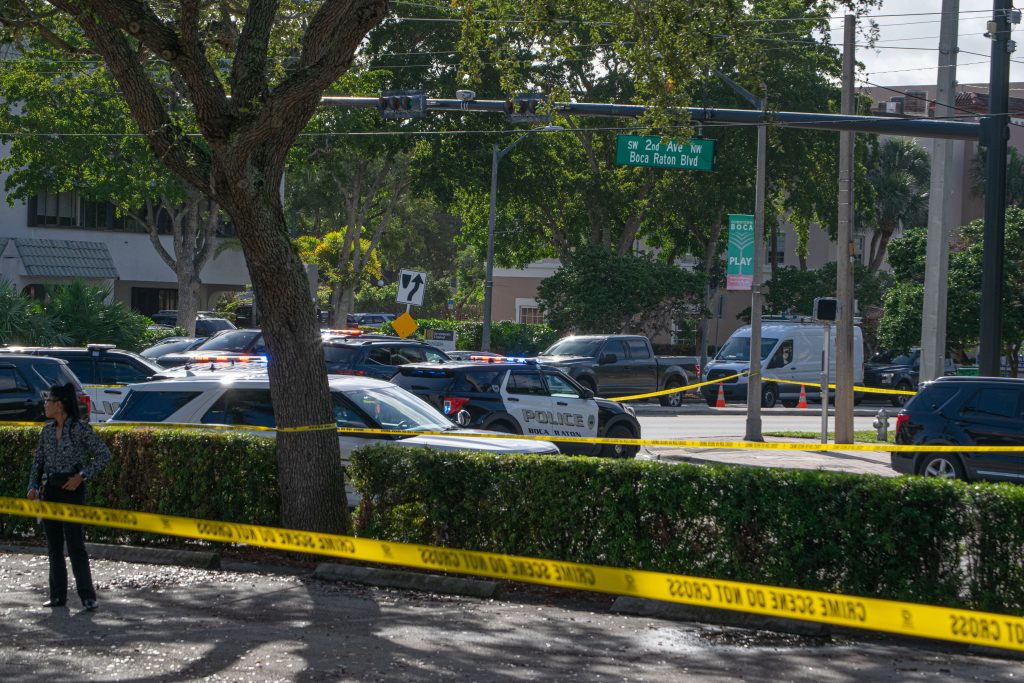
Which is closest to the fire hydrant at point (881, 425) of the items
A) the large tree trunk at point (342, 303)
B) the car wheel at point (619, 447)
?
the car wheel at point (619, 447)

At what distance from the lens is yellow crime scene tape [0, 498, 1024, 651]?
7.94 m

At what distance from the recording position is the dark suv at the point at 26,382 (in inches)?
716

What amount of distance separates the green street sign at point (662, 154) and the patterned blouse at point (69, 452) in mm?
14192

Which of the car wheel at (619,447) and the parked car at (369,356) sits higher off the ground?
the parked car at (369,356)

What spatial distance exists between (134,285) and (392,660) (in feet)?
154

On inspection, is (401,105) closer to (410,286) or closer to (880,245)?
(410,286)

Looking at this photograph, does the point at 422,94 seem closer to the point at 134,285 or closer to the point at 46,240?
the point at 46,240

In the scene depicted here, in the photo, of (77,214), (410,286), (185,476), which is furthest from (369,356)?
(77,214)

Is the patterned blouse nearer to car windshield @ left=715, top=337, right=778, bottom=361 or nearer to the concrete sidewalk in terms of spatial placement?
the concrete sidewalk

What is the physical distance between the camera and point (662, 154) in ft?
73.3

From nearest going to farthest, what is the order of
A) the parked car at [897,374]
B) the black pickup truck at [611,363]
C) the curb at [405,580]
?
the curb at [405,580], the black pickup truck at [611,363], the parked car at [897,374]

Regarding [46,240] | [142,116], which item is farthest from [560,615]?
[46,240]

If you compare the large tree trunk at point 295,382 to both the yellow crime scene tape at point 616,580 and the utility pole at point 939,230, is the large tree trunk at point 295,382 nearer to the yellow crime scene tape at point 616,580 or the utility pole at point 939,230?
the yellow crime scene tape at point 616,580

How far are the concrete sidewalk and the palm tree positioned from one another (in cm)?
3635
